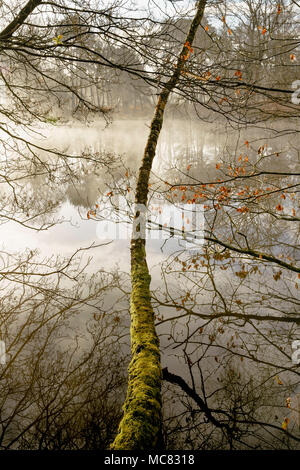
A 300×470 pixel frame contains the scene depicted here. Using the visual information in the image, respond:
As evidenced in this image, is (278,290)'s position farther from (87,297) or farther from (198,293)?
(87,297)

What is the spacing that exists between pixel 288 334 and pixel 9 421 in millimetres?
2815

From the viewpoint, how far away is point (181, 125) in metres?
29.2

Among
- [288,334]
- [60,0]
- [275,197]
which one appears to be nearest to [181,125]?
[275,197]

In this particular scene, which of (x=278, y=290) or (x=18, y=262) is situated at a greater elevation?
(x=18, y=262)

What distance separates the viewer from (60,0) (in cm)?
357

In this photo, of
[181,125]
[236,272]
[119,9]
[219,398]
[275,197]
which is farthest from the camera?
[181,125]

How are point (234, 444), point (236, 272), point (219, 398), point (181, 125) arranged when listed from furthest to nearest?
point (181, 125), point (236, 272), point (219, 398), point (234, 444)

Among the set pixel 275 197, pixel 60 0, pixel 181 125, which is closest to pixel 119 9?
pixel 60 0

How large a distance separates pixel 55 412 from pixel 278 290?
314 cm

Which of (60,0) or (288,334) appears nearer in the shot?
(288,334)

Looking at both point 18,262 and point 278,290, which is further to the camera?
point 18,262
